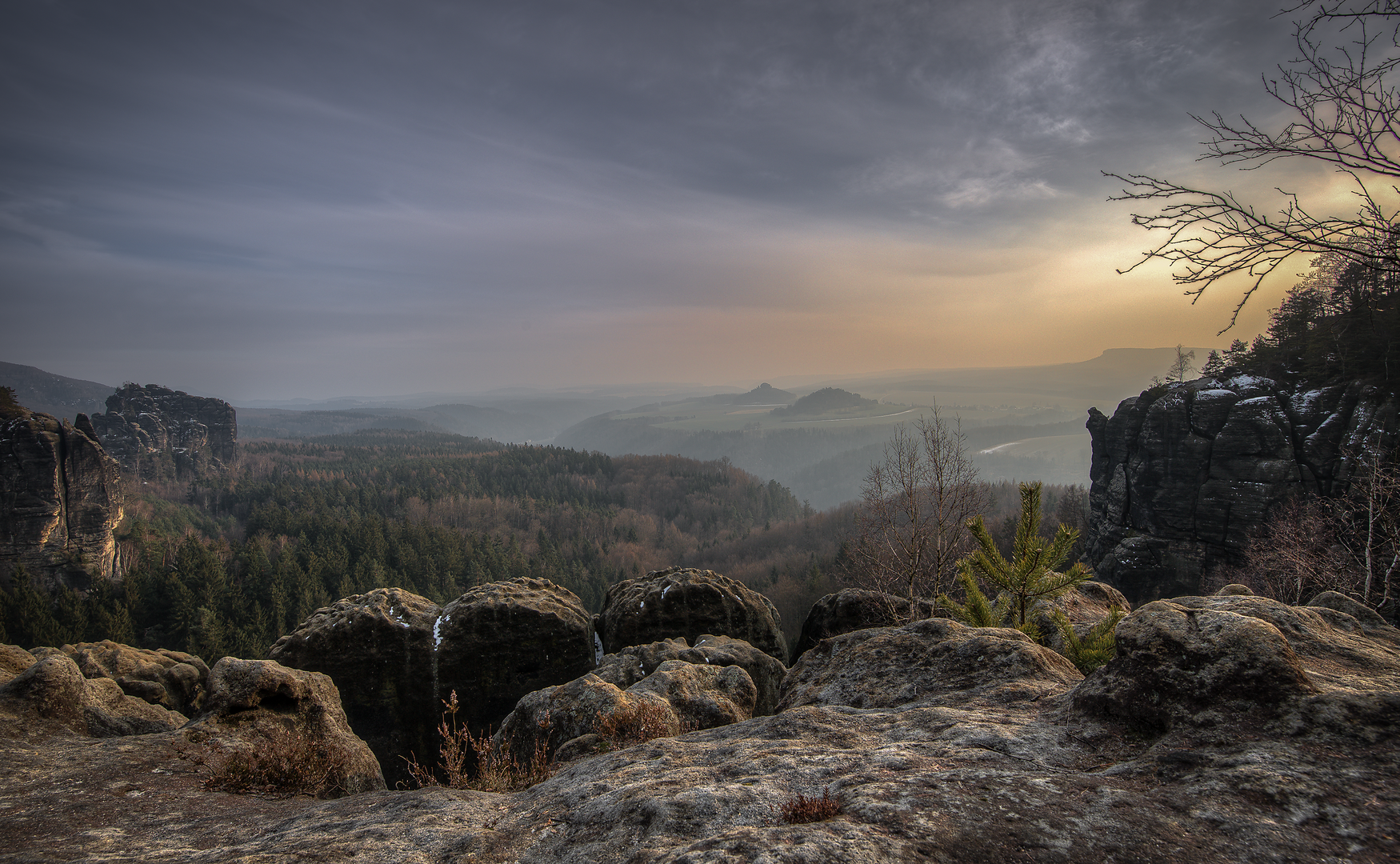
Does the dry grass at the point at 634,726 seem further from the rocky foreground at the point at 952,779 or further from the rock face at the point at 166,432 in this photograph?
A: the rock face at the point at 166,432

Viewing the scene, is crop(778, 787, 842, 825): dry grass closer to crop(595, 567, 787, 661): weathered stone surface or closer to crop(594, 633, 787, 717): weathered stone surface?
crop(594, 633, 787, 717): weathered stone surface

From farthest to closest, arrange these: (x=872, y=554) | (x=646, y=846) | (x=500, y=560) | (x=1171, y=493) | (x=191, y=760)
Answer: (x=500, y=560), (x=1171, y=493), (x=872, y=554), (x=191, y=760), (x=646, y=846)

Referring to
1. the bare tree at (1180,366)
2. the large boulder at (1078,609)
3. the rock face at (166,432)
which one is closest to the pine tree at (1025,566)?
the large boulder at (1078,609)

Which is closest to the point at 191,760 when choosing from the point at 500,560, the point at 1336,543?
the point at 1336,543

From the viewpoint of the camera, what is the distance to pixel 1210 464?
4397 cm

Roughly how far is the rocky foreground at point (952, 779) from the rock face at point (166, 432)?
193997 millimetres

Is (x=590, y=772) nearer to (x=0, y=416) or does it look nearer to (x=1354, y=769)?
(x=1354, y=769)

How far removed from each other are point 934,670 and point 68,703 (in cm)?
1403

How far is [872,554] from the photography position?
24.7 m

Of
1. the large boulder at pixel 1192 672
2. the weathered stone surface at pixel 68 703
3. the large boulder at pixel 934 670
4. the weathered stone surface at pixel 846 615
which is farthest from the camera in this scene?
the weathered stone surface at pixel 846 615

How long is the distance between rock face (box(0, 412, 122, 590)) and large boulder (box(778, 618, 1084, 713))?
87.7 m

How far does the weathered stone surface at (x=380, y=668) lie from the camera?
15.4 metres

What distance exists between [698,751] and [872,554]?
2083cm

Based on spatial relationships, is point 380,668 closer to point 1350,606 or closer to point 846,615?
point 846,615
